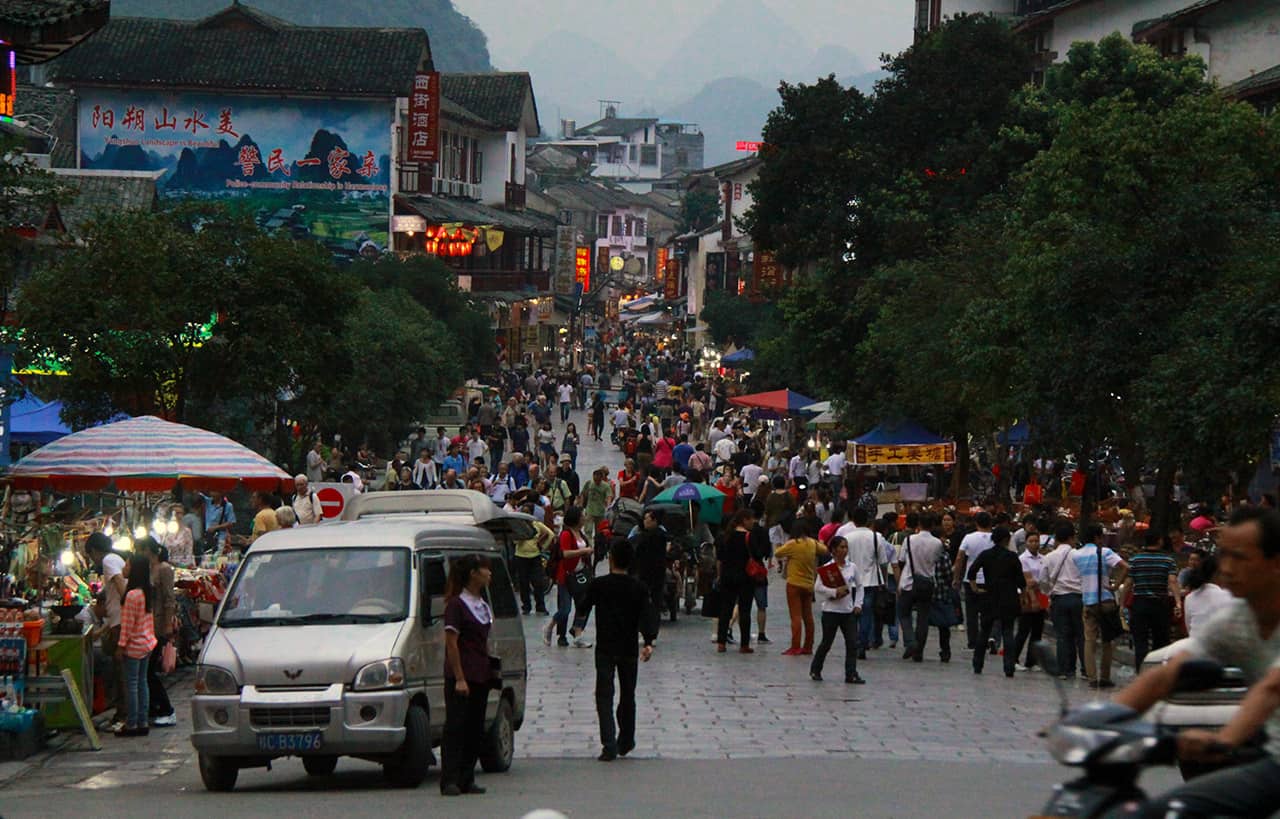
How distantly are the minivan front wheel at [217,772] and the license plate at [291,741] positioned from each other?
1.43 ft

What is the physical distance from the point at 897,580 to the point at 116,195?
2510 centimetres

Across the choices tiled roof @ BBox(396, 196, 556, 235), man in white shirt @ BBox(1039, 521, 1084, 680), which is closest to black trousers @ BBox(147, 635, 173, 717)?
man in white shirt @ BBox(1039, 521, 1084, 680)

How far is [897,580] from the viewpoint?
22359 mm

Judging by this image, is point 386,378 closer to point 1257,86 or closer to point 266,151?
point 1257,86

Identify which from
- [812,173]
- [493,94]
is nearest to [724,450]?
[812,173]

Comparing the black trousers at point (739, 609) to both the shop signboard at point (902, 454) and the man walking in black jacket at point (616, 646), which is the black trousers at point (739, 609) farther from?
the shop signboard at point (902, 454)

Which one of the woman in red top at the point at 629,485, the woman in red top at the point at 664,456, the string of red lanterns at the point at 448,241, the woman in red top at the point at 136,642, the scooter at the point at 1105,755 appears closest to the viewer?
the scooter at the point at 1105,755

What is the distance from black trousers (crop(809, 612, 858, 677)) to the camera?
19.2 metres

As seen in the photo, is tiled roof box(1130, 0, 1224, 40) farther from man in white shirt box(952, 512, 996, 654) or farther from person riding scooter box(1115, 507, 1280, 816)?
person riding scooter box(1115, 507, 1280, 816)

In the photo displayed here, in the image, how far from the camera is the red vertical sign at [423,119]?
66562 mm

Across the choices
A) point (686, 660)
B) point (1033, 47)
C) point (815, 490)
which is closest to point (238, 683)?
point (686, 660)

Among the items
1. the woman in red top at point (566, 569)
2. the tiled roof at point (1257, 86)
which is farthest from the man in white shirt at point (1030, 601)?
the tiled roof at point (1257, 86)

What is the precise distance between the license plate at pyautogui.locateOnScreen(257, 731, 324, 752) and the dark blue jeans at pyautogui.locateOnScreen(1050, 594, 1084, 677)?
368 inches

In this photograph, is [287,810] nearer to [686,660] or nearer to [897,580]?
[686,660]
